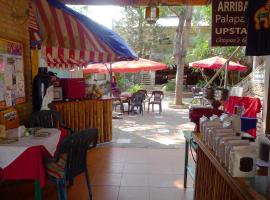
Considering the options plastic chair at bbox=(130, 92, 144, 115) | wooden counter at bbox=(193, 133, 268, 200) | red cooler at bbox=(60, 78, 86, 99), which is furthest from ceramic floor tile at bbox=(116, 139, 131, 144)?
plastic chair at bbox=(130, 92, 144, 115)

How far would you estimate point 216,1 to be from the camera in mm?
4238

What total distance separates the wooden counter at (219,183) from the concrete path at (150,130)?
3.36m

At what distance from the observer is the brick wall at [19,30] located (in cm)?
404

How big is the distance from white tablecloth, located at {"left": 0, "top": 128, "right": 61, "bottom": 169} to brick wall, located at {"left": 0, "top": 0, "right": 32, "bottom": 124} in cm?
140

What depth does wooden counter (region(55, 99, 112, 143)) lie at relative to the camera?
219 inches

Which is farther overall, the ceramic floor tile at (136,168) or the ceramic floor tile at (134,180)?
the ceramic floor tile at (136,168)

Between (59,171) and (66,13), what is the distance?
9.24 feet

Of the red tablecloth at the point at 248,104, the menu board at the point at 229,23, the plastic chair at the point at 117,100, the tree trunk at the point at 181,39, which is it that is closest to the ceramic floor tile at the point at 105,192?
the menu board at the point at 229,23

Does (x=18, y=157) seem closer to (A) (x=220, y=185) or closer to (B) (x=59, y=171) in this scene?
(B) (x=59, y=171)

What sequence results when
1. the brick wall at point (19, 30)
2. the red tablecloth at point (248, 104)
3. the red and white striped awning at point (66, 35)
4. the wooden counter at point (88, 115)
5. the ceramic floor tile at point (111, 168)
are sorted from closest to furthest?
the brick wall at point (19, 30) < the red and white striped awning at point (66, 35) < the ceramic floor tile at point (111, 168) < the wooden counter at point (88, 115) < the red tablecloth at point (248, 104)

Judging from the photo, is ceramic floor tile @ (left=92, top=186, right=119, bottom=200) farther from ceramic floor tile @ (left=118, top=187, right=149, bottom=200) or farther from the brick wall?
the brick wall

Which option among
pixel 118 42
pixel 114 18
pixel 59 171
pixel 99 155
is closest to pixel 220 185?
pixel 59 171

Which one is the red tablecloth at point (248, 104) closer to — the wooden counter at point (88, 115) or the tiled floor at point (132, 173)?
the tiled floor at point (132, 173)

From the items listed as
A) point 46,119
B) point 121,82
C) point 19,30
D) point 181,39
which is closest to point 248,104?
point 46,119
